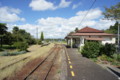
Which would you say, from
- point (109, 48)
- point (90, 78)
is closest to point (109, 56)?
point (109, 48)

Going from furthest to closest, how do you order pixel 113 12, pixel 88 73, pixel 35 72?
pixel 113 12
pixel 35 72
pixel 88 73

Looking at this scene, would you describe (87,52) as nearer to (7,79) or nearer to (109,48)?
(109,48)

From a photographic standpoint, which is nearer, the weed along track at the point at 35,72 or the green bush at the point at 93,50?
the weed along track at the point at 35,72

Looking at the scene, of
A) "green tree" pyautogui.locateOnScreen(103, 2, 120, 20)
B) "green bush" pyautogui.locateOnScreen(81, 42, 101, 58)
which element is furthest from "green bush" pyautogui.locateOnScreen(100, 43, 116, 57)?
"green tree" pyautogui.locateOnScreen(103, 2, 120, 20)

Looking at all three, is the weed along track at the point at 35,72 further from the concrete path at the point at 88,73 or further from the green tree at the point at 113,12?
the green tree at the point at 113,12

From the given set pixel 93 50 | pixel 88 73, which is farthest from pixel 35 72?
pixel 93 50

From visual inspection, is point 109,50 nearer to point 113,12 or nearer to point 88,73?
point 113,12

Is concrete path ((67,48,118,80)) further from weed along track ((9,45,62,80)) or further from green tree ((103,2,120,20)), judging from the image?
green tree ((103,2,120,20))

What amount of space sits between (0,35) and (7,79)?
26.5 m

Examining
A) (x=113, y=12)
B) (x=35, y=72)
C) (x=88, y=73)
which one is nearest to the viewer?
(x=88, y=73)

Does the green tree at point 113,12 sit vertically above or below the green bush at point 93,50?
above

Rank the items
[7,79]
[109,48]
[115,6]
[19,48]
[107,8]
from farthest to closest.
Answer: [19,48] < [109,48] < [107,8] < [115,6] < [7,79]

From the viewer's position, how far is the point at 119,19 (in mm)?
13047

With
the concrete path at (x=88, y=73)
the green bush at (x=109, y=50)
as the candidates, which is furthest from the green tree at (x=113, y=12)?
the concrete path at (x=88, y=73)
